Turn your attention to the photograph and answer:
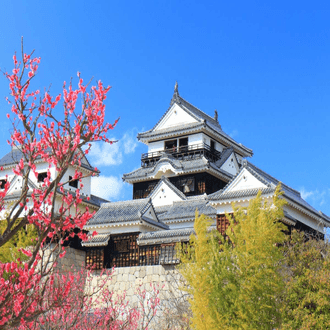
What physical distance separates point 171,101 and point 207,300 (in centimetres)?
2557

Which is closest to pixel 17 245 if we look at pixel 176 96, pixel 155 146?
pixel 155 146

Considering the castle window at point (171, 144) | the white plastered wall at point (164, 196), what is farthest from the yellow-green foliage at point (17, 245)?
the castle window at point (171, 144)

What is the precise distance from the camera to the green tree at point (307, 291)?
1338 cm

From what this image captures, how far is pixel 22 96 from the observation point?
6.77 metres

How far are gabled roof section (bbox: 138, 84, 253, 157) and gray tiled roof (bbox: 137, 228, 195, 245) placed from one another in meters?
13.1

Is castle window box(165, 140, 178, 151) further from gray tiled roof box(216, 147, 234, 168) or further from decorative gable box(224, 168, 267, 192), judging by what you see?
decorative gable box(224, 168, 267, 192)

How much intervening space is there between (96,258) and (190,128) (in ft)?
45.7

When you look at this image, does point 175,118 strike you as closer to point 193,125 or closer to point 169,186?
point 193,125

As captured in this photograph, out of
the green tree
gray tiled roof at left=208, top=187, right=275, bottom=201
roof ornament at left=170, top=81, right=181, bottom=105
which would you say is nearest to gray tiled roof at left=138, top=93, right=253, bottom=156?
roof ornament at left=170, top=81, right=181, bottom=105

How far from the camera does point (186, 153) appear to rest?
34812 millimetres

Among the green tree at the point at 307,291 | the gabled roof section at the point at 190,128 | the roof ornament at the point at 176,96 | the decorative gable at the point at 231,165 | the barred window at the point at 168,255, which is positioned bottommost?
the green tree at the point at 307,291

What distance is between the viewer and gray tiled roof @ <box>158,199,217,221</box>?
2773 cm

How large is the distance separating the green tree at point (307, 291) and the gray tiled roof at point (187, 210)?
1212 cm

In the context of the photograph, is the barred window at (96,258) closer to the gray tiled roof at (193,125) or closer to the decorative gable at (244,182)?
the decorative gable at (244,182)
